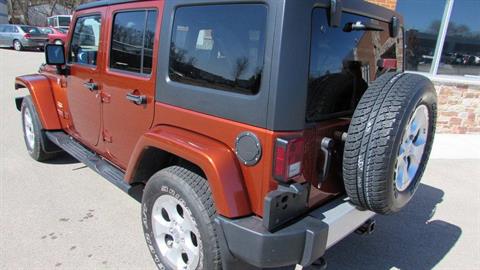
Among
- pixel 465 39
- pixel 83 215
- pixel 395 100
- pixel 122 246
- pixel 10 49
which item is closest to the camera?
pixel 395 100

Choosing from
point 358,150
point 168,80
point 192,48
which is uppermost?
point 192,48

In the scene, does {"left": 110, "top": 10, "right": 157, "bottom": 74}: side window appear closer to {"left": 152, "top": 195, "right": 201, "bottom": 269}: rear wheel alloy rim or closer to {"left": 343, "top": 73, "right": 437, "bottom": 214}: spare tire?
{"left": 152, "top": 195, "right": 201, "bottom": 269}: rear wheel alloy rim

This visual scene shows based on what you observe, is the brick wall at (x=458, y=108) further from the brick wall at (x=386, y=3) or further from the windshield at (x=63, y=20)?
the windshield at (x=63, y=20)

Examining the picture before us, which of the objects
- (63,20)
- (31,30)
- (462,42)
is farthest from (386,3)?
(63,20)

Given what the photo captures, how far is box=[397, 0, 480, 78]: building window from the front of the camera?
23.4 feet

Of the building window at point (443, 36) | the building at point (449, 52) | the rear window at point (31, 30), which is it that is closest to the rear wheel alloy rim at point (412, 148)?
the building at point (449, 52)

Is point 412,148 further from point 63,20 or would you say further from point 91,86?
point 63,20

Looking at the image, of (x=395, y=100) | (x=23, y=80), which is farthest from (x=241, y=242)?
(x=23, y=80)

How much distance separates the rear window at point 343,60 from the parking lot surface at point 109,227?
1406mm

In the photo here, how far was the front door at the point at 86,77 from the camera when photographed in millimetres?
3377

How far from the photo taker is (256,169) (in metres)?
2.03

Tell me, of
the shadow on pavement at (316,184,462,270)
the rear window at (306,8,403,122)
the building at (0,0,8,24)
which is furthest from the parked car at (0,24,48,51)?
the rear window at (306,8,403,122)

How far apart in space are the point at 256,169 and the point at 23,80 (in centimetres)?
371

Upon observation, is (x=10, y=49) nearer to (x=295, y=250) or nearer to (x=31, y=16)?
(x=31, y=16)
